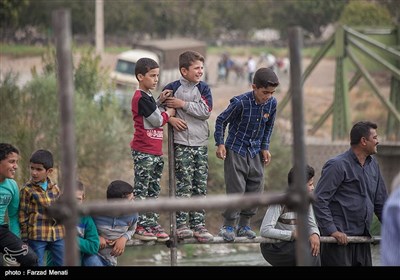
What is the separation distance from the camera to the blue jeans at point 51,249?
809cm

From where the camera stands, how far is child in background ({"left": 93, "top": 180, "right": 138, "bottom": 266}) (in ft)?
26.1

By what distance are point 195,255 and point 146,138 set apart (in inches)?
502

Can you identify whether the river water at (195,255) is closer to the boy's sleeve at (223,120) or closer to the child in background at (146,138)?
the boy's sleeve at (223,120)

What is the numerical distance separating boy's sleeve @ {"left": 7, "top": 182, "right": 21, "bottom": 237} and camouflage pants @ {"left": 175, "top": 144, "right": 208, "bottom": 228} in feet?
3.91

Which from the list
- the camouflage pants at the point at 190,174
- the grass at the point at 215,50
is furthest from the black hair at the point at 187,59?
the grass at the point at 215,50

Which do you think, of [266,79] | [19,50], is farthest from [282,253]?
[19,50]

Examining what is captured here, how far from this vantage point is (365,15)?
43469 millimetres

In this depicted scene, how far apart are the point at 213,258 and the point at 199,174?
12171mm

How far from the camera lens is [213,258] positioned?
67.7 feet

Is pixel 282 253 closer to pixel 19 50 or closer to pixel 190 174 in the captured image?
pixel 190 174

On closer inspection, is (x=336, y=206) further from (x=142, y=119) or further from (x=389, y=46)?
(x=389, y=46)

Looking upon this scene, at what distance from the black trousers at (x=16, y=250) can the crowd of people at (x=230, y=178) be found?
0.09m

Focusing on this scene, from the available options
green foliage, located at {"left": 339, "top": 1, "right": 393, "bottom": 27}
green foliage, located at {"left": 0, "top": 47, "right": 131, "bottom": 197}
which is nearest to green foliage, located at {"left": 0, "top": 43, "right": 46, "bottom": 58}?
green foliage, located at {"left": 339, "top": 1, "right": 393, "bottom": 27}
